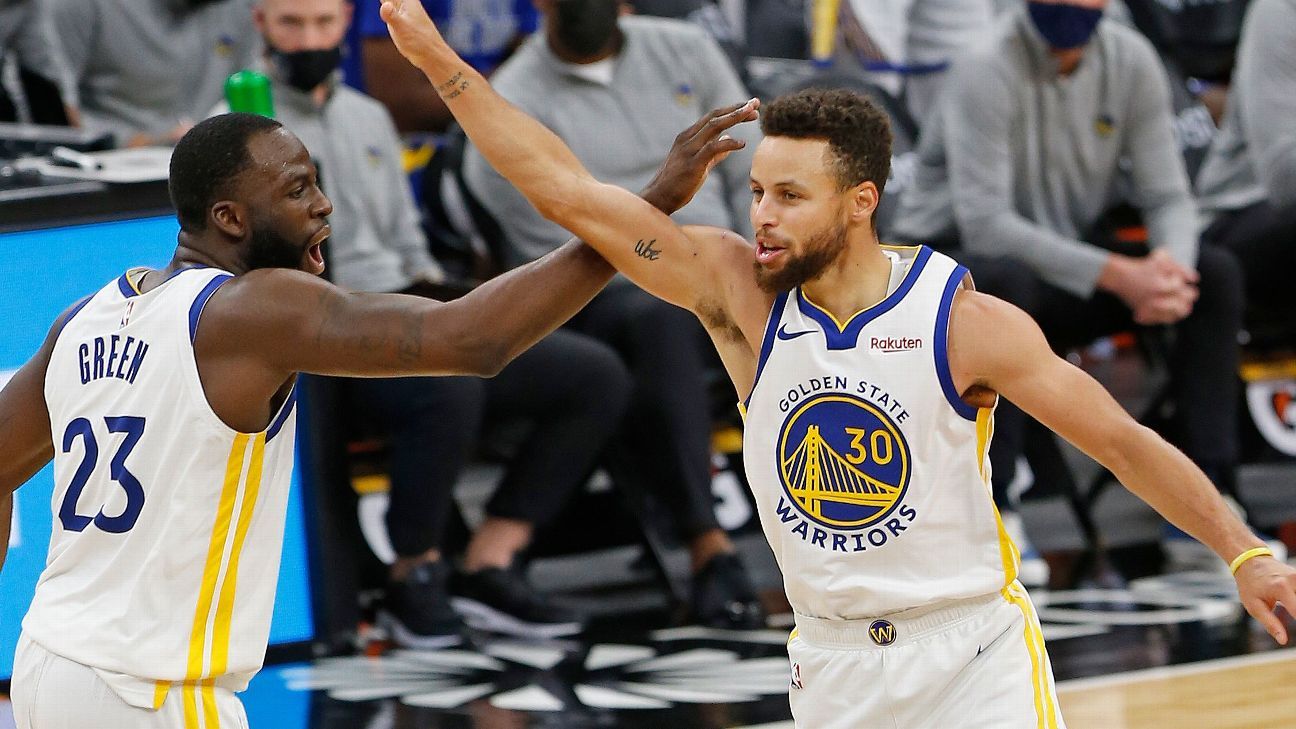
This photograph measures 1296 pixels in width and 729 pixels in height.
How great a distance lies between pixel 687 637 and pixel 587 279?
260 centimetres

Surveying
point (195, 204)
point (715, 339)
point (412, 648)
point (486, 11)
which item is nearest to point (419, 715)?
point (412, 648)

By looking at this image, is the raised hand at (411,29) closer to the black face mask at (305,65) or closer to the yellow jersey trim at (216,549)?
the yellow jersey trim at (216,549)

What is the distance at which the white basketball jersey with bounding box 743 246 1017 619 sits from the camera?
10.0ft

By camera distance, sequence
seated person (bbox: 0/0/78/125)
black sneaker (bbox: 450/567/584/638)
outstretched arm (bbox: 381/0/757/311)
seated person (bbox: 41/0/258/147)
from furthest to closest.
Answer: seated person (bbox: 0/0/78/125) → seated person (bbox: 41/0/258/147) → black sneaker (bbox: 450/567/584/638) → outstretched arm (bbox: 381/0/757/311)

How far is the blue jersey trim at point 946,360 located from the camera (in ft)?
9.99

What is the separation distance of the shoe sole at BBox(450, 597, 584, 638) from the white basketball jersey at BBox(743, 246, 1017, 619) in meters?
2.54

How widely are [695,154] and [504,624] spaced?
9.13 ft

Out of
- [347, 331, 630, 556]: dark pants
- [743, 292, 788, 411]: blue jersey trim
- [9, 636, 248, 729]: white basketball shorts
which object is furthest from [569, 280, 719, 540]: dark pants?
[9, 636, 248, 729]: white basketball shorts

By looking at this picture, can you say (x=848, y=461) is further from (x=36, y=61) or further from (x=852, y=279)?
(x=36, y=61)

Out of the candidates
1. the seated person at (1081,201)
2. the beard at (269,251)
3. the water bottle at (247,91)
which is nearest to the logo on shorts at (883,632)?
the beard at (269,251)

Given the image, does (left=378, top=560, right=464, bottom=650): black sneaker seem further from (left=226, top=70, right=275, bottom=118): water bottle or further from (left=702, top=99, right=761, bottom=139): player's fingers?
(left=702, top=99, right=761, bottom=139): player's fingers

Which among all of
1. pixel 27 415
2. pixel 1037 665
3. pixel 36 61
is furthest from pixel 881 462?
pixel 36 61

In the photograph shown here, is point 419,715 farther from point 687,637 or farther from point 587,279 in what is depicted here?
point 587,279

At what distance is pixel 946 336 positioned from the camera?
306cm
